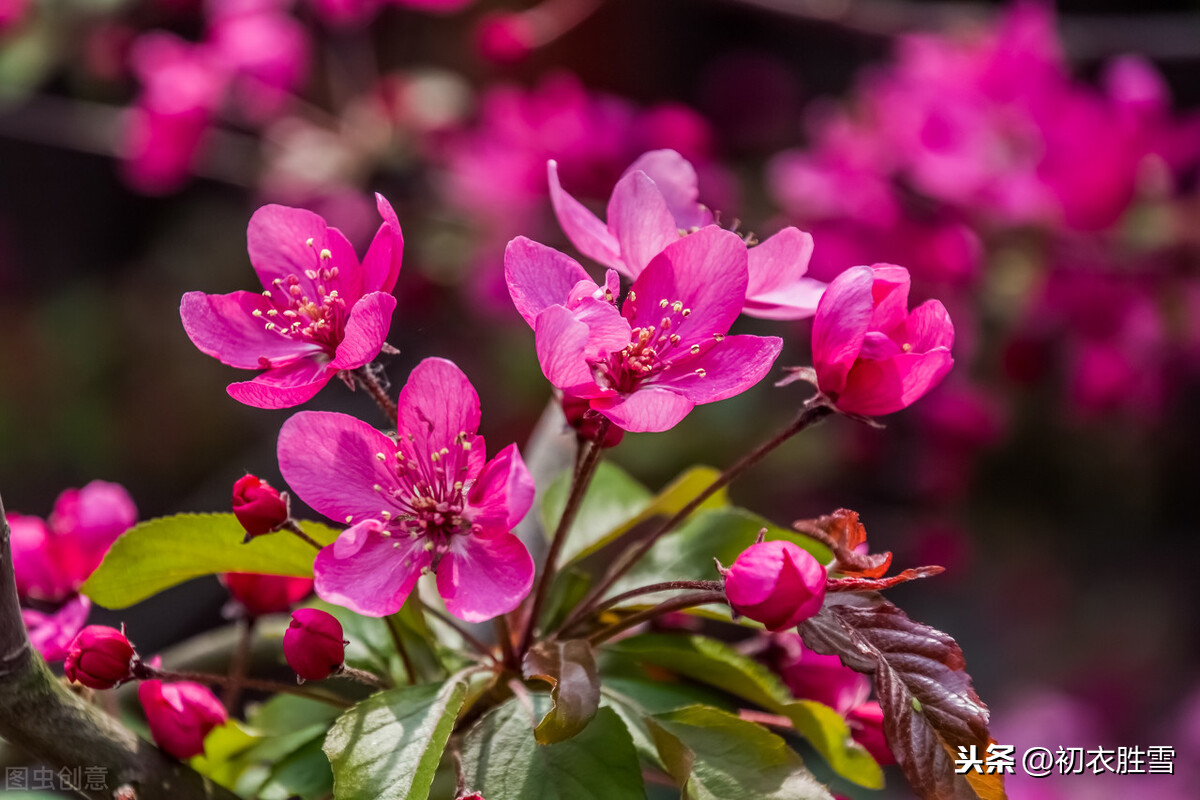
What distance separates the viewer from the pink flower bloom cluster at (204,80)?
1809 millimetres

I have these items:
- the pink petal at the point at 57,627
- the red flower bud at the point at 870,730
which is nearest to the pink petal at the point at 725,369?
the red flower bud at the point at 870,730

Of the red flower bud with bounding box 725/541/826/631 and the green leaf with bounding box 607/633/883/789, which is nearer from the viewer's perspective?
the red flower bud with bounding box 725/541/826/631

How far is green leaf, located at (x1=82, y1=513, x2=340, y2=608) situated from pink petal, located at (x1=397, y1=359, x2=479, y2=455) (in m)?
0.08

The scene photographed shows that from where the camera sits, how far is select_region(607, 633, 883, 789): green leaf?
0.58 m

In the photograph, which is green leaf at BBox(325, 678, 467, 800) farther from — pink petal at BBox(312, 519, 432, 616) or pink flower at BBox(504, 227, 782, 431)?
pink flower at BBox(504, 227, 782, 431)

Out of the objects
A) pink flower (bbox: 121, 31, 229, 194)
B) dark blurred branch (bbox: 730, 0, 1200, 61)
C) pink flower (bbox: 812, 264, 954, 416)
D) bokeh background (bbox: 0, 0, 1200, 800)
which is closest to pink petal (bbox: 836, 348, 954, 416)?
pink flower (bbox: 812, 264, 954, 416)

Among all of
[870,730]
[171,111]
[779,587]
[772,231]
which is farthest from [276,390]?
[171,111]

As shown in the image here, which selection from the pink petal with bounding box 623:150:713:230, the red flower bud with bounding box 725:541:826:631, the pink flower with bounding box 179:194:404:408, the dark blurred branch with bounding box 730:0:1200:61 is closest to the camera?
the red flower bud with bounding box 725:541:826:631

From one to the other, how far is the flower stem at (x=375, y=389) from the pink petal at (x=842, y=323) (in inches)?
8.5

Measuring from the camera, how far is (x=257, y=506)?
50cm

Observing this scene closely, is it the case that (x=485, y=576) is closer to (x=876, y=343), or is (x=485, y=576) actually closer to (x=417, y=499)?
(x=417, y=499)

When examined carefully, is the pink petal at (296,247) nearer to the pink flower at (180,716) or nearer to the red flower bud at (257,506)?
the red flower bud at (257,506)

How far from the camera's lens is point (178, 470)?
284 cm

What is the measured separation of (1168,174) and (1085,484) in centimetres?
114
